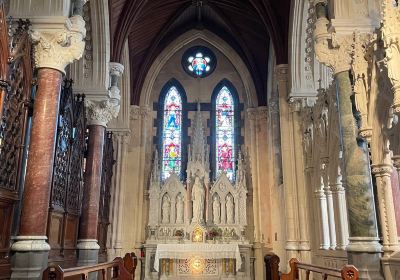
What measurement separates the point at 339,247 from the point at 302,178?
110 inches

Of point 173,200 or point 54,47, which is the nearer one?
A: point 54,47

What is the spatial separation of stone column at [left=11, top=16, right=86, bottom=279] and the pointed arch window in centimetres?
944

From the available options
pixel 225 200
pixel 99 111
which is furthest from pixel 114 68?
pixel 225 200

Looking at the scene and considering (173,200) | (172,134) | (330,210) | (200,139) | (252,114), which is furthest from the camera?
(172,134)

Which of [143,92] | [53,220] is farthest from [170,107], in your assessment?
[53,220]

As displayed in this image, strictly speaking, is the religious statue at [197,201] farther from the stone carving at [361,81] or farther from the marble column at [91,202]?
the stone carving at [361,81]

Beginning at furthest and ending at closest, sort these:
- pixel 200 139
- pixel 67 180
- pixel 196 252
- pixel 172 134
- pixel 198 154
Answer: pixel 172 134
pixel 200 139
pixel 198 154
pixel 196 252
pixel 67 180

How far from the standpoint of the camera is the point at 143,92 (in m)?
16.3

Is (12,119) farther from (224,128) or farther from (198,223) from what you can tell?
(224,128)

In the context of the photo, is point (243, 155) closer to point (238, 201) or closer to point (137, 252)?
point (238, 201)

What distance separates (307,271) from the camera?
678 centimetres

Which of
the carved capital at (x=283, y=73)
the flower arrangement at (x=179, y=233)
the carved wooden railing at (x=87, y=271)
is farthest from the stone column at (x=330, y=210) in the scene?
the flower arrangement at (x=179, y=233)

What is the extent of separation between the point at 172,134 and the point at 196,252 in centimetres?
516

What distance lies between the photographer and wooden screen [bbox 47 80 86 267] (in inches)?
338
